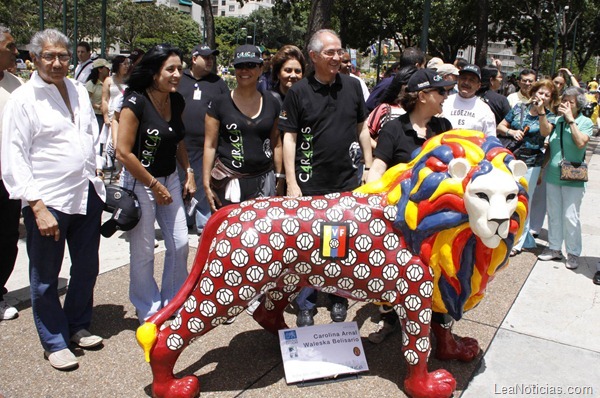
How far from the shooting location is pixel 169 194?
3.70 meters

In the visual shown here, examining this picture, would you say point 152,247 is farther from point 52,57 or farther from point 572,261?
point 572,261

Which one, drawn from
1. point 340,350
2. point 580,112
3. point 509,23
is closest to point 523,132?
point 580,112

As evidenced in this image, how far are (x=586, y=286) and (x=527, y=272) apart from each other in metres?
0.54

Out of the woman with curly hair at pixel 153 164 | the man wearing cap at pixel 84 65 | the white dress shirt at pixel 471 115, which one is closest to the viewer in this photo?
the woman with curly hair at pixel 153 164

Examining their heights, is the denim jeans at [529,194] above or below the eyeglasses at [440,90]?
below

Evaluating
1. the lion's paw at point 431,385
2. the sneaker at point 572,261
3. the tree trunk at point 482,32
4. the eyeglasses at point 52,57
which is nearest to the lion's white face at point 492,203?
the lion's paw at point 431,385

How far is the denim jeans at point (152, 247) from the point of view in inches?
146

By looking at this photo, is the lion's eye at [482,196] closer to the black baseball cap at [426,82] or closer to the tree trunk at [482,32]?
the black baseball cap at [426,82]

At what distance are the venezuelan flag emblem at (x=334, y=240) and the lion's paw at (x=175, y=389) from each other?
3.42ft

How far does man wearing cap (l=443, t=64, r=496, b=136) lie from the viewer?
508 cm

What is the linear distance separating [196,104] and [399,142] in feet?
9.73

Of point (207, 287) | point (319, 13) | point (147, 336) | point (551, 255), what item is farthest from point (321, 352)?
point (319, 13)

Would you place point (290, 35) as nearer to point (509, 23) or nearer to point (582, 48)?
point (582, 48)

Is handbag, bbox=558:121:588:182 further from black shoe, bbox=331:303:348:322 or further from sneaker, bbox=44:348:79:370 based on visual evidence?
sneaker, bbox=44:348:79:370
